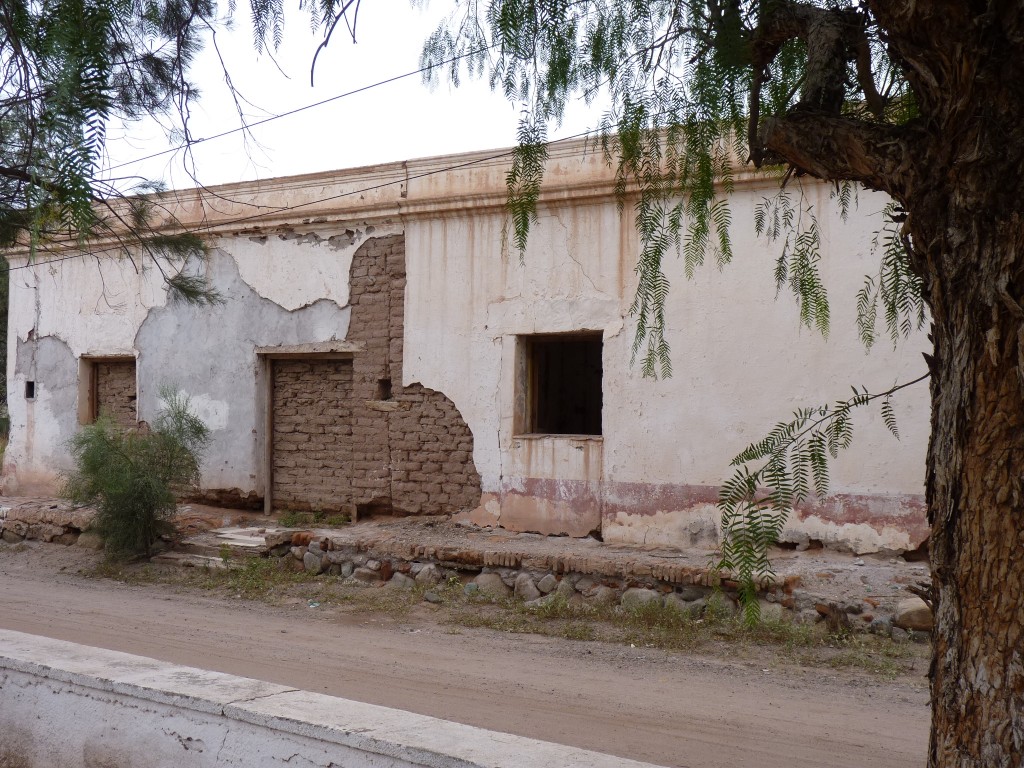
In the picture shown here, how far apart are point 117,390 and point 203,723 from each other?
37.4ft

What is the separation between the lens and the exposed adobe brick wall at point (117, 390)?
13.5 meters

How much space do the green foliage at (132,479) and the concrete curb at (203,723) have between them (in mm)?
6725

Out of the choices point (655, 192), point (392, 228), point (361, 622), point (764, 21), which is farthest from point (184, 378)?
point (764, 21)

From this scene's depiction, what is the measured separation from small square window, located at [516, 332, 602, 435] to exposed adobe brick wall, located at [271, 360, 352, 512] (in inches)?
90.5

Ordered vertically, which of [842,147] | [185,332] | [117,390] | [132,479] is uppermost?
[185,332]

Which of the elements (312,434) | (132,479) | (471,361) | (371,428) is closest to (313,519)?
(312,434)

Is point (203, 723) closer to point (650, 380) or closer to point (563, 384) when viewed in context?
point (650, 380)

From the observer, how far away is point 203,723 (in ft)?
10.6

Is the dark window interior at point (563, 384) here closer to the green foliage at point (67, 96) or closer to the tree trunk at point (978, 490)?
the green foliage at point (67, 96)

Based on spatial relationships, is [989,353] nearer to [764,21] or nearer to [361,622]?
[764,21]

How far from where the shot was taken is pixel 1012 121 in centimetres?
246

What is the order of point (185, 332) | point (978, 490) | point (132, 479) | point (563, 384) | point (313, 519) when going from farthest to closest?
point (185, 332), point (563, 384), point (313, 519), point (132, 479), point (978, 490)

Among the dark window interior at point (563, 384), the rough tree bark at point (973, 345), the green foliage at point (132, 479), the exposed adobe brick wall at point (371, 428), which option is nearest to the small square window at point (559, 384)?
the dark window interior at point (563, 384)

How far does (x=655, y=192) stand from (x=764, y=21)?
89 centimetres
